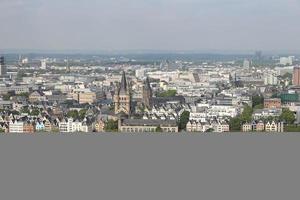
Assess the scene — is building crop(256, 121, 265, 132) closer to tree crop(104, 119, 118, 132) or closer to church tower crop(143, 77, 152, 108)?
church tower crop(143, 77, 152, 108)

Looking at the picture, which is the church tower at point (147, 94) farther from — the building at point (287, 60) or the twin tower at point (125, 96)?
the building at point (287, 60)

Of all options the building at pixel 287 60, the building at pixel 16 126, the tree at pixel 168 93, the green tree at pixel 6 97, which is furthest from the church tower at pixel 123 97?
the building at pixel 287 60

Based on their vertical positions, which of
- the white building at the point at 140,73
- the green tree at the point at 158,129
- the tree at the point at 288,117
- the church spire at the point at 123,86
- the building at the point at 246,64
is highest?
the building at the point at 246,64

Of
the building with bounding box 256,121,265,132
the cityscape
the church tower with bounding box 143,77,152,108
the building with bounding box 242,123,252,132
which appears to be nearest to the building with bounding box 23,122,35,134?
the cityscape

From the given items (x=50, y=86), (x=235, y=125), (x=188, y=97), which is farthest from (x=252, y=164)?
(x=50, y=86)

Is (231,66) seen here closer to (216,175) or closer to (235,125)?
(235,125)

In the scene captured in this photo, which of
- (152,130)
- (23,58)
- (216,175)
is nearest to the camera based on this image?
(216,175)

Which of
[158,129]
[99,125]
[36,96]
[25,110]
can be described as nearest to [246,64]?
[158,129]

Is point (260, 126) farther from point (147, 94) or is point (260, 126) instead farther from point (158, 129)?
point (147, 94)
